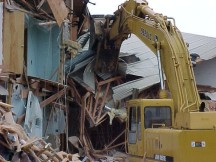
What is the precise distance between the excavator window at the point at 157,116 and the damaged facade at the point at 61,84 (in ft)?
5.91

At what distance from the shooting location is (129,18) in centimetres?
1544

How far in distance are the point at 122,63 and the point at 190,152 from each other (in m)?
11.7

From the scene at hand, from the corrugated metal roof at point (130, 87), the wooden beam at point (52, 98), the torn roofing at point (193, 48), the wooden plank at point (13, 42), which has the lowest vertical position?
the wooden beam at point (52, 98)

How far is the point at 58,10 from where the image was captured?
14.4 metres

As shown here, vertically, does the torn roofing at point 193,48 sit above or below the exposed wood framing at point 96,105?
above

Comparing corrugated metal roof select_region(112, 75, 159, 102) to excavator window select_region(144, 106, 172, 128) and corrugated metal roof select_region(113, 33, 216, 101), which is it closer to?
corrugated metal roof select_region(113, 33, 216, 101)

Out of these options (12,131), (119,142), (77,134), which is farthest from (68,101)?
(12,131)

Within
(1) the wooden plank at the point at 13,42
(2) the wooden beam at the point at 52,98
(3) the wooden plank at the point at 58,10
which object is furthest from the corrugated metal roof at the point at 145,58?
(1) the wooden plank at the point at 13,42

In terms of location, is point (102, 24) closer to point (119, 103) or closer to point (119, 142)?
point (119, 103)

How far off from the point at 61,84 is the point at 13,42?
10.2 feet

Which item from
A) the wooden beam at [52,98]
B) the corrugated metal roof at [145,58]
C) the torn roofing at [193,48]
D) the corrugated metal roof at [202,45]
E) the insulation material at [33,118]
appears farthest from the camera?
the corrugated metal roof at [202,45]

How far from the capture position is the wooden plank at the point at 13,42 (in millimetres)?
12802

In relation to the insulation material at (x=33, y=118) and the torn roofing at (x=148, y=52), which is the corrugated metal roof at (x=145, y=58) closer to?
the torn roofing at (x=148, y=52)

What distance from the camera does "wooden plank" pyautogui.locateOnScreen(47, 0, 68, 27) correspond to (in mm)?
14219
